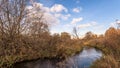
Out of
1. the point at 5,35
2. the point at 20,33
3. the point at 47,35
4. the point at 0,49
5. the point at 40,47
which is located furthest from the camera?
the point at 47,35

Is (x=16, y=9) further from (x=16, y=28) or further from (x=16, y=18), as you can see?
(x=16, y=28)

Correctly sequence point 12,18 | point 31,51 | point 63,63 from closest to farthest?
point 63,63 < point 12,18 < point 31,51

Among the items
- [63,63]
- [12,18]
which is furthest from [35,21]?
[63,63]

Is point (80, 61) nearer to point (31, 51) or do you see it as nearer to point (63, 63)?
point (31, 51)

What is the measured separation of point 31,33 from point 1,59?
6369 mm

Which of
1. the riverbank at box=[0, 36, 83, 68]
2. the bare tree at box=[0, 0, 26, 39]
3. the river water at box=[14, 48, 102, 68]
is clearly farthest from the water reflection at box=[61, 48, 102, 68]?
the bare tree at box=[0, 0, 26, 39]

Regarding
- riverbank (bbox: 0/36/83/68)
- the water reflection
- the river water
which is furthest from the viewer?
riverbank (bbox: 0/36/83/68)

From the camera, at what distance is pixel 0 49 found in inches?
725

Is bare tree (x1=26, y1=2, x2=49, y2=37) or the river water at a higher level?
bare tree (x1=26, y1=2, x2=49, y2=37)

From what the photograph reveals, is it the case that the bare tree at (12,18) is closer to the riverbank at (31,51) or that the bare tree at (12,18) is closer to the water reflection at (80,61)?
the riverbank at (31,51)

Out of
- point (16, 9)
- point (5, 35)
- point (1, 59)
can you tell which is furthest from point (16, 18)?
point (1, 59)

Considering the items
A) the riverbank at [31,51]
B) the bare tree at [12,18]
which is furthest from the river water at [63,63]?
the bare tree at [12,18]

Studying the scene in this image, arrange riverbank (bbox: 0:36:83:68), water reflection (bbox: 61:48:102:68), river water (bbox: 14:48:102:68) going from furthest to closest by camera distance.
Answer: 1. riverbank (bbox: 0:36:83:68)
2. river water (bbox: 14:48:102:68)
3. water reflection (bbox: 61:48:102:68)

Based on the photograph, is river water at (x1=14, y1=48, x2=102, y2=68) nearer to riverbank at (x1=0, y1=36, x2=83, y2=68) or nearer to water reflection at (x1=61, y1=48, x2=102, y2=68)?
water reflection at (x1=61, y1=48, x2=102, y2=68)
